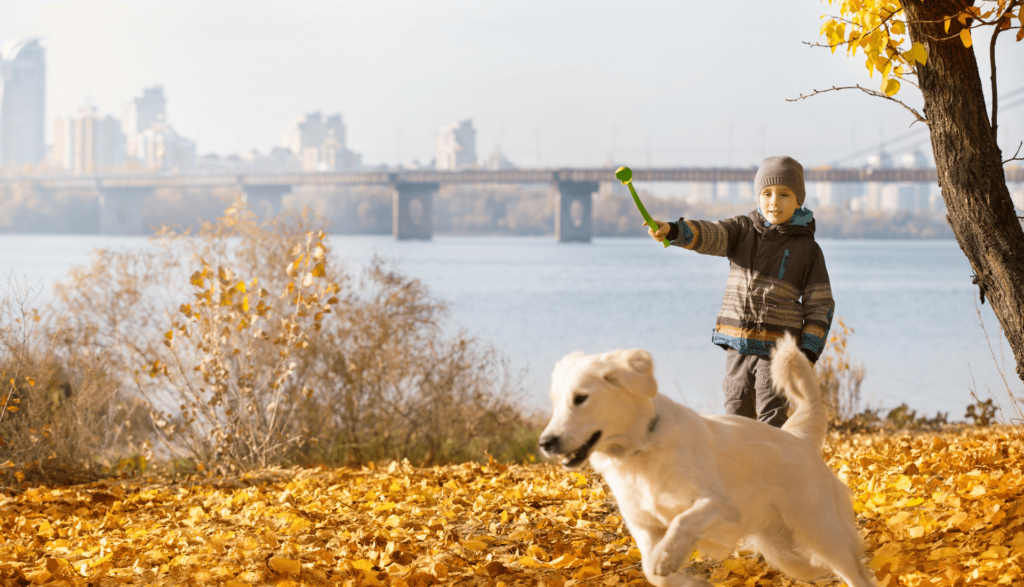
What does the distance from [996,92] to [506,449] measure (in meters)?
6.17

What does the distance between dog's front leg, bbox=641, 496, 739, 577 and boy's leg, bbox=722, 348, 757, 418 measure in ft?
5.48

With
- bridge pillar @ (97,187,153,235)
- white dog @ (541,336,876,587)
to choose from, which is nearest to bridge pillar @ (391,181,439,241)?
bridge pillar @ (97,187,153,235)

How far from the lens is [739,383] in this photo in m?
3.96

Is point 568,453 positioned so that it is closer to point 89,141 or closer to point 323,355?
point 323,355

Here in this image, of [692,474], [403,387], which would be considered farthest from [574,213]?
[692,474]

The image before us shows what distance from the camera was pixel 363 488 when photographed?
18.0 feet

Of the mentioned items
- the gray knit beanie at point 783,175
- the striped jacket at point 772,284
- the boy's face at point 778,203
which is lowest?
the striped jacket at point 772,284

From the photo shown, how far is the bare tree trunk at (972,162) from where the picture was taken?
418 centimetres

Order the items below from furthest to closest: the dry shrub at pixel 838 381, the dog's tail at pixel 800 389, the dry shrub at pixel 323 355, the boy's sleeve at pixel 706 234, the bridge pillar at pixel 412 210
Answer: the bridge pillar at pixel 412 210 < the dry shrub at pixel 838 381 < the dry shrub at pixel 323 355 < the boy's sleeve at pixel 706 234 < the dog's tail at pixel 800 389

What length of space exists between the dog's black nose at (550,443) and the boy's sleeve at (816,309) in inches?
79.7

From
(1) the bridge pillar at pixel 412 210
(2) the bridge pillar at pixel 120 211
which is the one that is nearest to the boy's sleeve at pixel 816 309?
(1) the bridge pillar at pixel 412 210

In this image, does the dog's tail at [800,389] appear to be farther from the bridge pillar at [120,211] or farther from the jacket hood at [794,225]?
the bridge pillar at [120,211]

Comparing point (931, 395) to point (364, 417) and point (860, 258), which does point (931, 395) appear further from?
point (860, 258)

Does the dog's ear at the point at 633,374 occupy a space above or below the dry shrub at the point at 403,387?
above
